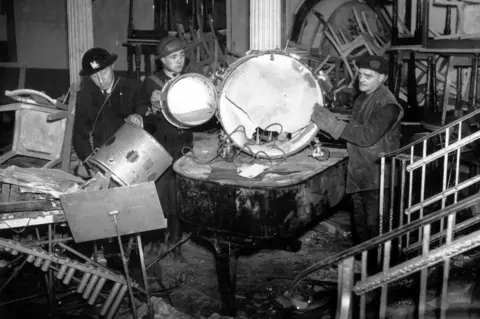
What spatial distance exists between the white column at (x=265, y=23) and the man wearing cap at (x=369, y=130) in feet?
4.08

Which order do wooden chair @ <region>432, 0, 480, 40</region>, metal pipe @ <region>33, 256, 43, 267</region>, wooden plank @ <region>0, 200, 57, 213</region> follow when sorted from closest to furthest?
wooden plank @ <region>0, 200, 57, 213</region>, metal pipe @ <region>33, 256, 43, 267</region>, wooden chair @ <region>432, 0, 480, 40</region>

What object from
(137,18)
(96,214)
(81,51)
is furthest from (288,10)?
(96,214)

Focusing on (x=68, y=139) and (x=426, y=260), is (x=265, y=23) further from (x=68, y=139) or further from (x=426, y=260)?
(x=426, y=260)

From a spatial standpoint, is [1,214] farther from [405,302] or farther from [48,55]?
[48,55]

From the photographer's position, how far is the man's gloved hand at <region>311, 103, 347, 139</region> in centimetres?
486

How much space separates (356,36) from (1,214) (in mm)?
9593

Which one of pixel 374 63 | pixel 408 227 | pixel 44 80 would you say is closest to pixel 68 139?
pixel 374 63

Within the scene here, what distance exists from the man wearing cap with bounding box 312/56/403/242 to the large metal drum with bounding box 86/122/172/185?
1563 mm

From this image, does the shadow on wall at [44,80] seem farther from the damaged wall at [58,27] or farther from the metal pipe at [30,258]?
the metal pipe at [30,258]

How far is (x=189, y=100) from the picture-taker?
5.00 metres

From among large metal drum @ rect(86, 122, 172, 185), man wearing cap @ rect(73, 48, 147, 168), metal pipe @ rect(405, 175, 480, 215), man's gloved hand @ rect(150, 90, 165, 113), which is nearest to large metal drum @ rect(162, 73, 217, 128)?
man's gloved hand @ rect(150, 90, 165, 113)

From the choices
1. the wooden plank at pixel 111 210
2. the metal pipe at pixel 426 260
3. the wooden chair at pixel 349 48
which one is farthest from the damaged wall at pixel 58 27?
the metal pipe at pixel 426 260

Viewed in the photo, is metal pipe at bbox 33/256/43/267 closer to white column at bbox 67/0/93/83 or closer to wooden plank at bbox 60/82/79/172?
Result: wooden plank at bbox 60/82/79/172

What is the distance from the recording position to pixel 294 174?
180 inches
